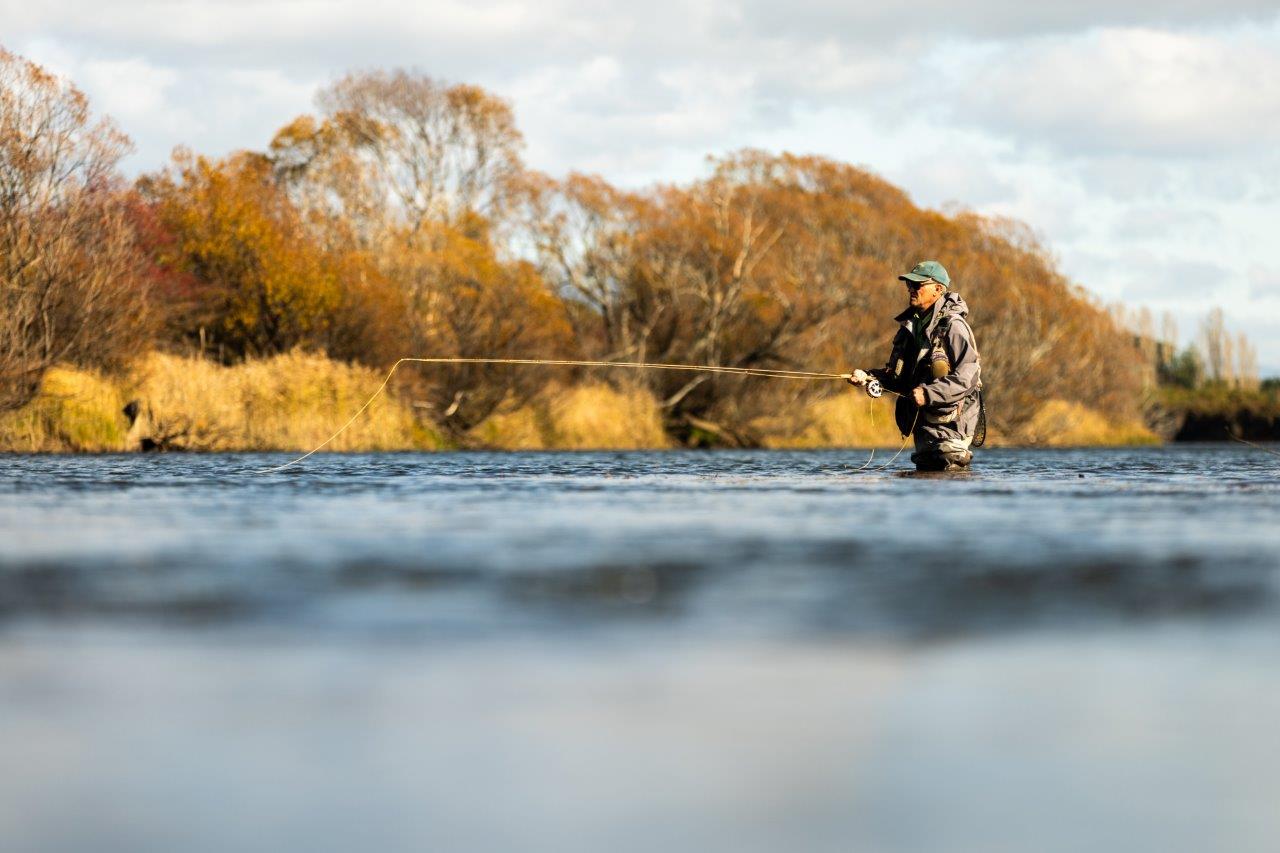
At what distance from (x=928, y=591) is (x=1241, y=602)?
116 cm

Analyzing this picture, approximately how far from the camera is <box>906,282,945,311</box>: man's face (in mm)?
15477

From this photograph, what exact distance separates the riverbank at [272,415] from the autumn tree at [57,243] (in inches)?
23.7

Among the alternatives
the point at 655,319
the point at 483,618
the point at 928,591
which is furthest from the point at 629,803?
the point at 655,319

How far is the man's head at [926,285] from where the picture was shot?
15.4 metres

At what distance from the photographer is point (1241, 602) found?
21.2 ft

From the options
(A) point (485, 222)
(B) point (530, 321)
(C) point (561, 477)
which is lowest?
(C) point (561, 477)

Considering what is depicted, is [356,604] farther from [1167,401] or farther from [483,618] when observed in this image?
[1167,401]

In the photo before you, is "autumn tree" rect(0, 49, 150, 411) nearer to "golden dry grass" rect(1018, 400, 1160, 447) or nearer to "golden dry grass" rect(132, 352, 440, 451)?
"golden dry grass" rect(132, 352, 440, 451)

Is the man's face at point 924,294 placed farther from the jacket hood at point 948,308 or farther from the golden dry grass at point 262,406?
the golden dry grass at point 262,406

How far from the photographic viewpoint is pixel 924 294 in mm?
15500

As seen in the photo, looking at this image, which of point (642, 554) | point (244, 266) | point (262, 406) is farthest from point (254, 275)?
point (642, 554)

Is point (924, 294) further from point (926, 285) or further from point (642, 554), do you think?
point (642, 554)

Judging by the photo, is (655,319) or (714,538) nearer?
(714,538)

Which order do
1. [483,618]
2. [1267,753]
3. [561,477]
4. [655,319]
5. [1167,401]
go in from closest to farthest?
[1267,753] → [483,618] → [561,477] → [655,319] → [1167,401]
